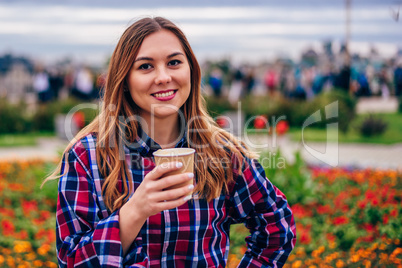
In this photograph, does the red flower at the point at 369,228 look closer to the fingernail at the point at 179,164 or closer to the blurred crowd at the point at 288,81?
the fingernail at the point at 179,164

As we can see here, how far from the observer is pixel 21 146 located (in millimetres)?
10023

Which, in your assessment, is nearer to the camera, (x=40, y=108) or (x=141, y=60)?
(x=141, y=60)

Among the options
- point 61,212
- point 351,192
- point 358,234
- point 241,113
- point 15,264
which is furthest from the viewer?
point 241,113

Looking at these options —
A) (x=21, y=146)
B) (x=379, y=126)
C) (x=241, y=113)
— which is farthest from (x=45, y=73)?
(x=379, y=126)

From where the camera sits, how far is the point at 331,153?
8.69 m

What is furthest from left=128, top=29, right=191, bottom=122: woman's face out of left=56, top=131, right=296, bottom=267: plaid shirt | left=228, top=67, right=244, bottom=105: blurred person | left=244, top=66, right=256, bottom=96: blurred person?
left=244, top=66, right=256, bottom=96: blurred person

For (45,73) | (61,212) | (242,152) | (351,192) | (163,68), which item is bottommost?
(351,192)

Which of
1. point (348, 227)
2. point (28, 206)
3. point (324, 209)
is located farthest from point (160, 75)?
point (28, 206)

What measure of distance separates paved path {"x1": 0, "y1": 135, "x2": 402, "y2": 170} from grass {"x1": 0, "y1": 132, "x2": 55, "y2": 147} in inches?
10.5

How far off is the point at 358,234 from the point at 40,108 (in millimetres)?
10307

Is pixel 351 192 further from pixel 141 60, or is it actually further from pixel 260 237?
pixel 141 60

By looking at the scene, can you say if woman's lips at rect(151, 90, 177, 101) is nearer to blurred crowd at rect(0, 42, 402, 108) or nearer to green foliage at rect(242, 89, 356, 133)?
green foliage at rect(242, 89, 356, 133)

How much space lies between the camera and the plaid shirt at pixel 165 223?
1466 mm

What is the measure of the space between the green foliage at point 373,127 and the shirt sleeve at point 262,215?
9.53 m
